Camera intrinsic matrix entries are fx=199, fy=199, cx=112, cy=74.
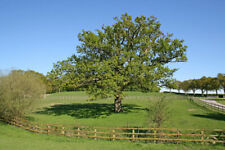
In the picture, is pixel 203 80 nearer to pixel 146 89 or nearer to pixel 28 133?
pixel 146 89

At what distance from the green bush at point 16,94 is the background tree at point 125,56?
768 cm

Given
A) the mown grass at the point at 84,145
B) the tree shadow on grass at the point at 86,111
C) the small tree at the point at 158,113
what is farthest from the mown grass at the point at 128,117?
the mown grass at the point at 84,145

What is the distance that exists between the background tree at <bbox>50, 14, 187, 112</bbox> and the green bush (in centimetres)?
768

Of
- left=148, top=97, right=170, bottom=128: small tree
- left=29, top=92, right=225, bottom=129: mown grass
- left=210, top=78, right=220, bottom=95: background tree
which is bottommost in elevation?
left=29, top=92, right=225, bottom=129: mown grass

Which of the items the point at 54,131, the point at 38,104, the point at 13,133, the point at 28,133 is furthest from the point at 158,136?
the point at 38,104

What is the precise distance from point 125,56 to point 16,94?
1670 cm

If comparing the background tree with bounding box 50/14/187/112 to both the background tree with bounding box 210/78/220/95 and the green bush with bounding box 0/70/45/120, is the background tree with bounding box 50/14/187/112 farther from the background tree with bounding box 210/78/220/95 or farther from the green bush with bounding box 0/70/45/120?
the background tree with bounding box 210/78/220/95

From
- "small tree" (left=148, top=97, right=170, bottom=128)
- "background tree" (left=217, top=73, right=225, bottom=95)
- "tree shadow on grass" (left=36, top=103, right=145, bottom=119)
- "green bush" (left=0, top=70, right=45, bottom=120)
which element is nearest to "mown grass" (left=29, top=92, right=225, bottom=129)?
"tree shadow on grass" (left=36, top=103, right=145, bottom=119)

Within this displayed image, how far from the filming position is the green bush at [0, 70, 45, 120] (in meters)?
25.2

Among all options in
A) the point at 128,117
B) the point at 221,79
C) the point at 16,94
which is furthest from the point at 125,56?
the point at 221,79

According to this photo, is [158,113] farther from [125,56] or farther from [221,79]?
[221,79]

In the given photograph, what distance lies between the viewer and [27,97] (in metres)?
26.3

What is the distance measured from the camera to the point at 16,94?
25531 millimetres

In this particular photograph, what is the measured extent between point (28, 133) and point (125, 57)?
18.0 m
